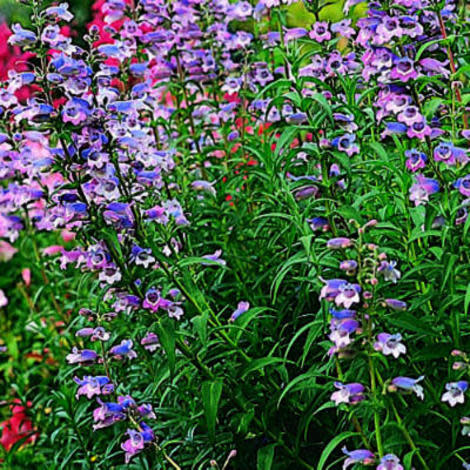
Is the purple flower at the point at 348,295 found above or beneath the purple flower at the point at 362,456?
above

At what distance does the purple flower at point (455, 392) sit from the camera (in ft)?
8.93

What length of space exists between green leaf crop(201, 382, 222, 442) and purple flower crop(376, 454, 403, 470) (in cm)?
79

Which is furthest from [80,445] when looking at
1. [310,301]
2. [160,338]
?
[310,301]

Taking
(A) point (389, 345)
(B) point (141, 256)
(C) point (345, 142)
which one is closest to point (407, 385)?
(A) point (389, 345)

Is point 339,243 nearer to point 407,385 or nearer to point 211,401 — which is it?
point 407,385

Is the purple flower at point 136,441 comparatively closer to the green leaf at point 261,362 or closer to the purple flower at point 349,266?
the green leaf at point 261,362

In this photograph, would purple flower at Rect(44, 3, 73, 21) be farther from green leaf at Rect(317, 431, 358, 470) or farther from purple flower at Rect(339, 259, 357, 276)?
green leaf at Rect(317, 431, 358, 470)

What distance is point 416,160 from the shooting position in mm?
3045

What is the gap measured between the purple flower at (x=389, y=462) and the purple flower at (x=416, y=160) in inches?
44.6

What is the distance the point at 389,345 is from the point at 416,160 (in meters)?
0.84

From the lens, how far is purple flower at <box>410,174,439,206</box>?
302cm

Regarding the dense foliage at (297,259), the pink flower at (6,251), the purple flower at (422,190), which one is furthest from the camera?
the pink flower at (6,251)

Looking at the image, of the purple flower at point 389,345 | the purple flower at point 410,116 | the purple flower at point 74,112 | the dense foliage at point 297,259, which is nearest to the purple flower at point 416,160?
the dense foliage at point 297,259

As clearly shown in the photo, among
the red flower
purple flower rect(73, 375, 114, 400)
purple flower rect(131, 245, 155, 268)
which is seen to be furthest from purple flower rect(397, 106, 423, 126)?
the red flower
